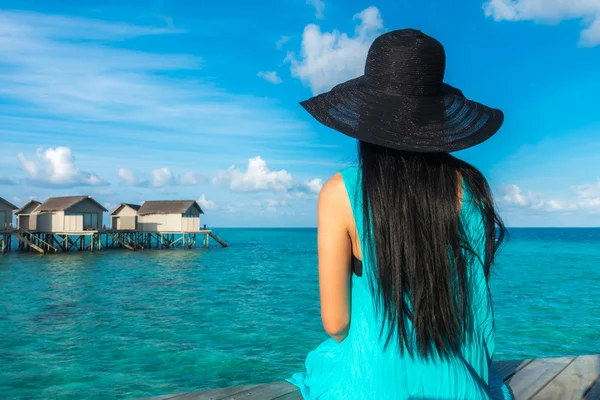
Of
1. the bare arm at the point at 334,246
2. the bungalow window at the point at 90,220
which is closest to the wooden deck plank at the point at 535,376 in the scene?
the bare arm at the point at 334,246

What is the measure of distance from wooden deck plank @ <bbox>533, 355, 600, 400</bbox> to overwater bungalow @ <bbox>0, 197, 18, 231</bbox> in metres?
40.4

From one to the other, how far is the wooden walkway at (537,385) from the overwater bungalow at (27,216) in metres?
42.5

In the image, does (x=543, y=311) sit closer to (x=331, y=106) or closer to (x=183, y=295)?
(x=183, y=295)

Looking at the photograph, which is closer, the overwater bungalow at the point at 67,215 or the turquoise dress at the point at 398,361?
the turquoise dress at the point at 398,361

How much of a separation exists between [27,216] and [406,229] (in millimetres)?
45252

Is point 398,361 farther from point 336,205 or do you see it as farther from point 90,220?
point 90,220

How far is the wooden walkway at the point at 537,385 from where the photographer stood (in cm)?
286

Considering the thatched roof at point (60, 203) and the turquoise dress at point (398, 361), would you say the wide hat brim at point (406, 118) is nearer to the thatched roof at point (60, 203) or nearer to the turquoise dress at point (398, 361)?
the turquoise dress at point (398, 361)

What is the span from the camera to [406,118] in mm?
1490

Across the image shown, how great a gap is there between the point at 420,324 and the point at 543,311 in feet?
55.4

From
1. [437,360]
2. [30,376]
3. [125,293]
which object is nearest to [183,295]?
[125,293]

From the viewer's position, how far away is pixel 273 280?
26.3 m

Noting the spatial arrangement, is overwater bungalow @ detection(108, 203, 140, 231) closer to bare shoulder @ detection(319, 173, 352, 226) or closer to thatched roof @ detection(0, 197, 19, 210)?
thatched roof @ detection(0, 197, 19, 210)

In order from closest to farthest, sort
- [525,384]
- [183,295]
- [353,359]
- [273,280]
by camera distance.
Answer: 1. [353,359]
2. [525,384]
3. [183,295]
4. [273,280]
